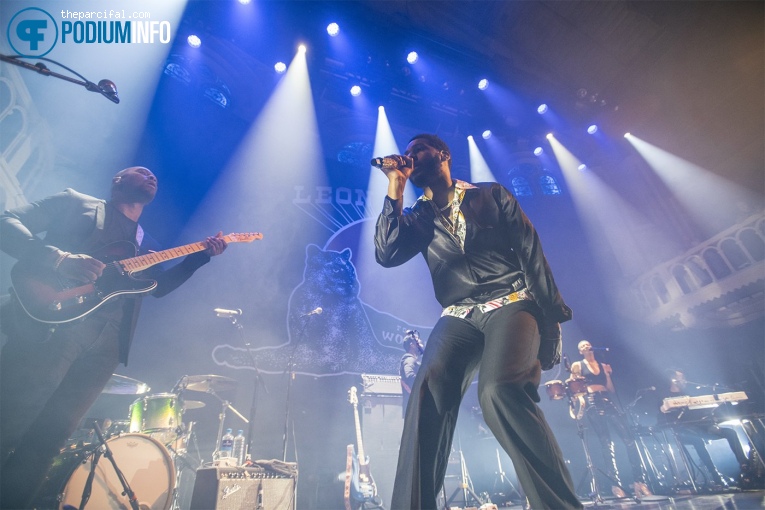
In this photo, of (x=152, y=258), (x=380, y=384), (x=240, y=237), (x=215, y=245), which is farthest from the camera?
(x=380, y=384)

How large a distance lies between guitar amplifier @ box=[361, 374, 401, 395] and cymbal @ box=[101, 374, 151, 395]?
11.5ft

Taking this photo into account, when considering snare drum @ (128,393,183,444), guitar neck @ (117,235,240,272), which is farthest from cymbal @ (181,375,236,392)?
guitar neck @ (117,235,240,272)

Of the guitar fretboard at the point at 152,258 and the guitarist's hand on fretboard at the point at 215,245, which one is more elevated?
the guitarist's hand on fretboard at the point at 215,245

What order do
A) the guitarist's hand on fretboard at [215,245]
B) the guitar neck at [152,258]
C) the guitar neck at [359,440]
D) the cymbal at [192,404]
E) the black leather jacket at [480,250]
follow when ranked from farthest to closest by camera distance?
1. the guitar neck at [359,440]
2. the cymbal at [192,404]
3. the guitarist's hand on fretboard at [215,245]
4. the guitar neck at [152,258]
5. the black leather jacket at [480,250]

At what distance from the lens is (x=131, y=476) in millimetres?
3723

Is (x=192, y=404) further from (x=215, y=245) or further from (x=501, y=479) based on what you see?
(x=501, y=479)

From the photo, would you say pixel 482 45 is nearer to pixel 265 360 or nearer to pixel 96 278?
pixel 265 360

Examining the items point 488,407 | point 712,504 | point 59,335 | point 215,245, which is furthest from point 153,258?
point 712,504

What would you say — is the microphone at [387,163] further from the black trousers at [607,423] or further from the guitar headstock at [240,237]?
the black trousers at [607,423]

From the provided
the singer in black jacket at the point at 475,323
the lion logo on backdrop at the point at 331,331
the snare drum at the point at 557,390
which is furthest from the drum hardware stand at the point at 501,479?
the singer in black jacket at the point at 475,323

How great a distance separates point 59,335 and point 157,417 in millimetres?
2153

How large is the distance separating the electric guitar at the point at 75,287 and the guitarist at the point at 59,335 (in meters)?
0.04

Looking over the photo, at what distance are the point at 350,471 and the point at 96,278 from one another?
175 inches

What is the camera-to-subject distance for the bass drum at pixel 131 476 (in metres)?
3.44
